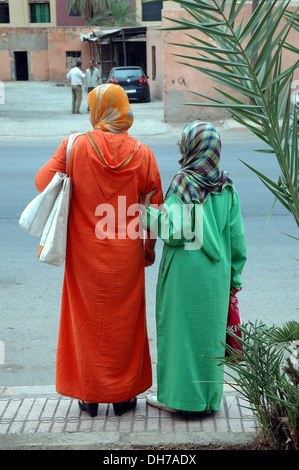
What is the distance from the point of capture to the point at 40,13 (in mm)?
49719

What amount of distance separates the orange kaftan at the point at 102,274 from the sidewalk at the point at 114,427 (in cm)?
14

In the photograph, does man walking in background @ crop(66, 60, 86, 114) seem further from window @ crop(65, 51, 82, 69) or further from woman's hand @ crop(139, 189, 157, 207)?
window @ crop(65, 51, 82, 69)

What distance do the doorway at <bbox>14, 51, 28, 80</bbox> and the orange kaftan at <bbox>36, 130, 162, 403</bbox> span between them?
4288 centimetres

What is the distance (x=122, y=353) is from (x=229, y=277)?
0.68 metres

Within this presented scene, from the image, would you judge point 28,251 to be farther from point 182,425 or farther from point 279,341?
point 279,341

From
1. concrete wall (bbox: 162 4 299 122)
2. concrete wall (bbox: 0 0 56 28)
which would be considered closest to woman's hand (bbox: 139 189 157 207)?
concrete wall (bbox: 162 4 299 122)

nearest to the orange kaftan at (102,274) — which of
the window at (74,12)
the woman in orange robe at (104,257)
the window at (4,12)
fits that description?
the woman in orange robe at (104,257)

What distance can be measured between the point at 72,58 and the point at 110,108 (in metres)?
39.3

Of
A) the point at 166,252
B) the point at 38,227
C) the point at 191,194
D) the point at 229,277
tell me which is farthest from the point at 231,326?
the point at 38,227

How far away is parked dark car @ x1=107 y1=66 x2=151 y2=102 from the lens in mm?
24875
